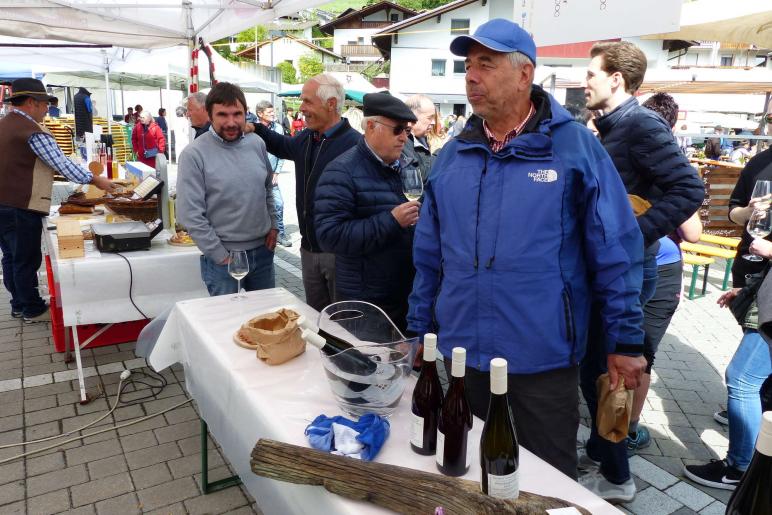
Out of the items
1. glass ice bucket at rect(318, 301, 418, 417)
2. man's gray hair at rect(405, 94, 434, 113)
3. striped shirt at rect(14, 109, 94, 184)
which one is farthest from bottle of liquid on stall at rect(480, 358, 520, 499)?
striped shirt at rect(14, 109, 94, 184)

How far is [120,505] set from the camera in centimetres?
269

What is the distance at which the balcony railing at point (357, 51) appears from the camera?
63062 millimetres

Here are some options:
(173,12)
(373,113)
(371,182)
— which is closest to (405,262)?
(371,182)

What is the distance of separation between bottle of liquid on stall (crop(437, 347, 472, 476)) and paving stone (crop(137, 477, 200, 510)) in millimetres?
1895

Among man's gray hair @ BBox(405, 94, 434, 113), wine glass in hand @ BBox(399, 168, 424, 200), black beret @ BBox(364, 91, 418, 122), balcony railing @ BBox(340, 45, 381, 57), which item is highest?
balcony railing @ BBox(340, 45, 381, 57)

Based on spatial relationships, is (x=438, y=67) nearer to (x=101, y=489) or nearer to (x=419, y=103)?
(x=419, y=103)

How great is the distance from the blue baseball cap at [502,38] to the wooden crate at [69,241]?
106 inches

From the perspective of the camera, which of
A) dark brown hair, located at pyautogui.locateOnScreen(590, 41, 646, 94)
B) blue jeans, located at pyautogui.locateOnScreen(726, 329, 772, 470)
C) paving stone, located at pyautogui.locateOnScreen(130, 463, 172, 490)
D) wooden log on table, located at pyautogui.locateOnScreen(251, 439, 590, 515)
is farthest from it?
paving stone, located at pyautogui.locateOnScreen(130, 463, 172, 490)

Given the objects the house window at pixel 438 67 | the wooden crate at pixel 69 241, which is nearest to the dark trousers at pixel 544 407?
the wooden crate at pixel 69 241

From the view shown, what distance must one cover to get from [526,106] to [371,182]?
98 cm

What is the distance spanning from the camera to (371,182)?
8.99 feet

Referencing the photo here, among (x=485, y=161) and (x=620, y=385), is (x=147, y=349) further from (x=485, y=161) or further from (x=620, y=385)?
(x=620, y=385)

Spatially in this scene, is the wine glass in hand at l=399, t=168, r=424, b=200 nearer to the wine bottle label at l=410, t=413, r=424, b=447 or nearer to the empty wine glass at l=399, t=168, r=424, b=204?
the empty wine glass at l=399, t=168, r=424, b=204

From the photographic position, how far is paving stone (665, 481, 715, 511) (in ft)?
8.90
